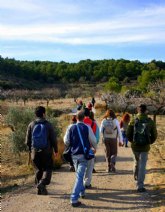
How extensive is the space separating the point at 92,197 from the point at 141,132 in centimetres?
178

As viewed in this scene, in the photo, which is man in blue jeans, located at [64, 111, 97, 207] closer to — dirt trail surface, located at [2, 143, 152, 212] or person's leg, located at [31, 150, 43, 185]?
dirt trail surface, located at [2, 143, 152, 212]

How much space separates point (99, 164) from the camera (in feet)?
49.1

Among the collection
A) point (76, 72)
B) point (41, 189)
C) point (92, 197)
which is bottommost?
point (92, 197)

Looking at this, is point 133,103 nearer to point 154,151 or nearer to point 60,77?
point 154,151

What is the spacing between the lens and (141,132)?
10289 millimetres

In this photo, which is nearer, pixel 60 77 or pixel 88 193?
pixel 88 193

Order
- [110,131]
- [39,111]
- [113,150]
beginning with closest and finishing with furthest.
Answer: [39,111], [110,131], [113,150]

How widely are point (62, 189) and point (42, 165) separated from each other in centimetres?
121

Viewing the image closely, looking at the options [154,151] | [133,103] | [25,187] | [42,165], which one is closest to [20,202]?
[42,165]

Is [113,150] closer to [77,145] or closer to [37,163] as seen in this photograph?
[37,163]

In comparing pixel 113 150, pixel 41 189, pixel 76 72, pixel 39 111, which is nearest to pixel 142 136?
pixel 39 111

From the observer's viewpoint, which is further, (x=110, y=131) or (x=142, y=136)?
(x=110, y=131)

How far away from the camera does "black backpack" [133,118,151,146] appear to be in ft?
33.7

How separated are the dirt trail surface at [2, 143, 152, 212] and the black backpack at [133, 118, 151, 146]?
114cm
